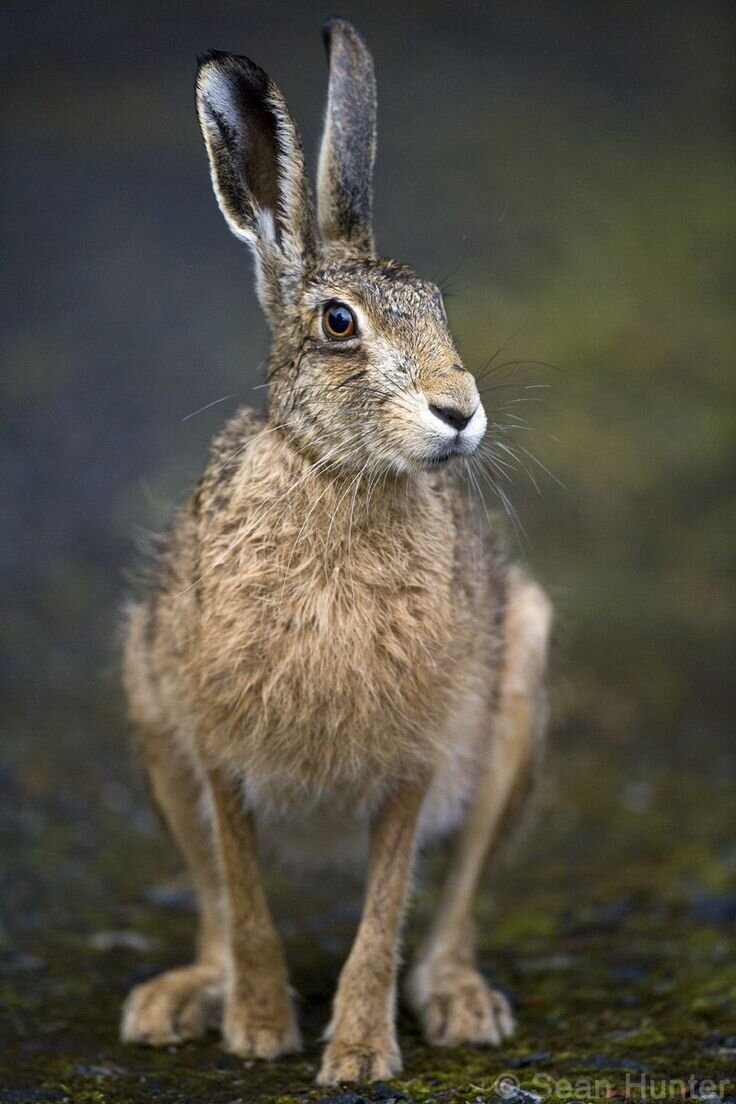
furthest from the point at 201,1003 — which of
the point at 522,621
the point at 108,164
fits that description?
the point at 108,164

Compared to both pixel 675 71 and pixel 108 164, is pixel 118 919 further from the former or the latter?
pixel 675 71

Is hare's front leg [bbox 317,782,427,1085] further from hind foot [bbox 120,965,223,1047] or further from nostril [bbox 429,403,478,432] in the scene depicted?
nostril [bbox 429,403,478,432]

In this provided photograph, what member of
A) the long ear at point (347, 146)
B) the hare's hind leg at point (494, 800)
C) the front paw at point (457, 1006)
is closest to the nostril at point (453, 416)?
the long ear at point (347, 146)

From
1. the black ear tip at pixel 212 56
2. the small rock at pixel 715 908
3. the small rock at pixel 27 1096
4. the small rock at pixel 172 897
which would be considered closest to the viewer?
the small rock at pixel 27 1096

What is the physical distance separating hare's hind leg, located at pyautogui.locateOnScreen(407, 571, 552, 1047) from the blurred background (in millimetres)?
946

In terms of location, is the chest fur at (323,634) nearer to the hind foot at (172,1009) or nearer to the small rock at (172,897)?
the hind foot at (172,1009)

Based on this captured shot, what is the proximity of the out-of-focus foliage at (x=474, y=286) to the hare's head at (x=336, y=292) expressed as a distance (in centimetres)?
165

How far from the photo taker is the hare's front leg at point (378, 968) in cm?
468

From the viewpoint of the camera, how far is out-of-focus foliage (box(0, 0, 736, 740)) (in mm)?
9125

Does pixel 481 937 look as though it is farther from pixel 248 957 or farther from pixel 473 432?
pixel 473 432

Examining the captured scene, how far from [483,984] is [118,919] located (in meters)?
1.58

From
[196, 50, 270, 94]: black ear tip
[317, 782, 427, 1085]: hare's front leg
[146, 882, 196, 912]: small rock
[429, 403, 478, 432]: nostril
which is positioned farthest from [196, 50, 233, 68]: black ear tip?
[146, 882, 196, 912]: small rock

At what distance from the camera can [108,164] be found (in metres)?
13.3

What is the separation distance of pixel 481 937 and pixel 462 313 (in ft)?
20.2
